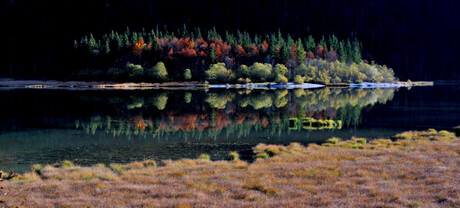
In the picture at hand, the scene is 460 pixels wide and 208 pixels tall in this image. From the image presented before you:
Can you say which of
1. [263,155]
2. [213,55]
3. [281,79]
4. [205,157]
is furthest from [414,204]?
[213,55]

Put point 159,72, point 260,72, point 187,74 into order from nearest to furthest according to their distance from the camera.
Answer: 1. point 260,72
2. point 159,72
3. point 187,74

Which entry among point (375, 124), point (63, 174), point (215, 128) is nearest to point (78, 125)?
point (215, 128)

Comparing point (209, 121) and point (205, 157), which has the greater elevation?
point (209, 121)

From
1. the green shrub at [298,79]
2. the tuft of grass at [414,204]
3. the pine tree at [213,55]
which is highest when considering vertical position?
the pine tree at [213,55]

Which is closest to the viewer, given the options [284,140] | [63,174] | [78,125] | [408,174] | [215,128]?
[408,174]

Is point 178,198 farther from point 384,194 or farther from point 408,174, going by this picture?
point 408,174

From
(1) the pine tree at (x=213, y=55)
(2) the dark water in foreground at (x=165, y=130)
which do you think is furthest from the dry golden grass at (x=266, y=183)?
(1) the pine tree at (x=213, y=55)

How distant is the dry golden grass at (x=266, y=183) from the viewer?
17500 mm

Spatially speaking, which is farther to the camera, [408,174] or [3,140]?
[3,140]

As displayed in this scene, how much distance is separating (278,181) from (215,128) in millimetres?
29256

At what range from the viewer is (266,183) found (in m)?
20.8

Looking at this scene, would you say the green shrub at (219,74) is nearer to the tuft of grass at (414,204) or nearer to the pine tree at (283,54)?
the pine tree at (283,54)

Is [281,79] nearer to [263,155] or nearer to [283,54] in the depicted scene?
[283,54]

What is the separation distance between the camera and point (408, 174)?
73.4ft
